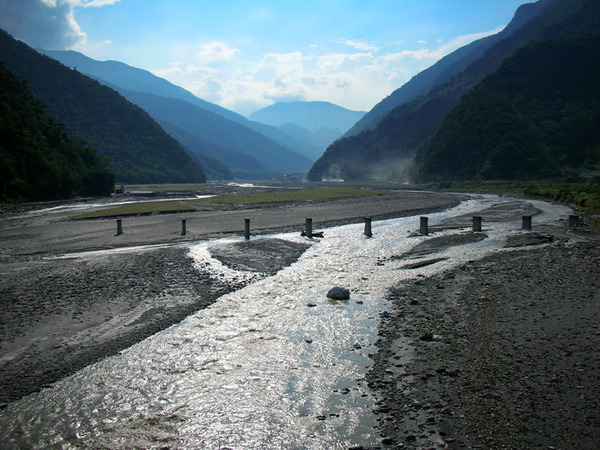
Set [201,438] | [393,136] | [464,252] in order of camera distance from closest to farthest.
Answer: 1. [201,438]
2. [464,252]
3. [393,136]

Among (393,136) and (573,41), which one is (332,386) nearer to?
(573,41)

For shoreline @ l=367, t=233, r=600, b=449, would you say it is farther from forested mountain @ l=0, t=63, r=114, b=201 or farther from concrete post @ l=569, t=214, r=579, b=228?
forested mountain @ l=0, t=63, r=114, b=201

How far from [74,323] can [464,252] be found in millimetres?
17273

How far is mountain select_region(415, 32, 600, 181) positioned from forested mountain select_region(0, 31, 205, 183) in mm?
97297

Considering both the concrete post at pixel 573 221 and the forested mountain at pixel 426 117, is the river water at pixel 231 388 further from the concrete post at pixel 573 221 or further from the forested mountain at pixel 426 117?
the forested mountain at pixel 426 117

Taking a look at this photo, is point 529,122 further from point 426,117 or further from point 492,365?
point 492,365

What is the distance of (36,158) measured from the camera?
6112cm

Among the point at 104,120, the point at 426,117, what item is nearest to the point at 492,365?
the point at 104,120

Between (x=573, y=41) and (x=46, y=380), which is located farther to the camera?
(x=573, y=41)

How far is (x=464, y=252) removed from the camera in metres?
21.0

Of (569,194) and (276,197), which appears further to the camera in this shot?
(276,197)

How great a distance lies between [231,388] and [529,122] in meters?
122

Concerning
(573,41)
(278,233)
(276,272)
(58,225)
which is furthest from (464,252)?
(573,41)

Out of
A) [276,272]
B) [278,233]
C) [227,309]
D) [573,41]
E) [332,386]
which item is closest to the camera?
[332,386]
